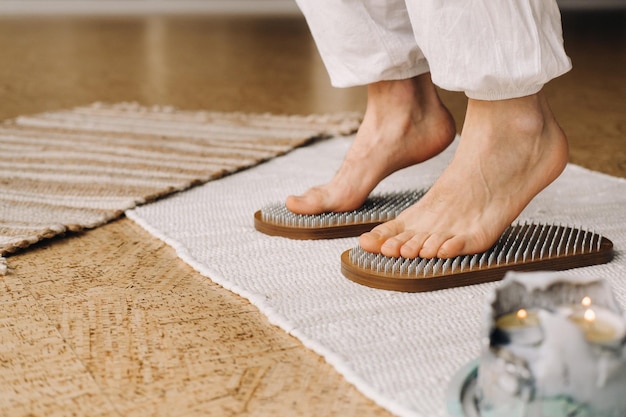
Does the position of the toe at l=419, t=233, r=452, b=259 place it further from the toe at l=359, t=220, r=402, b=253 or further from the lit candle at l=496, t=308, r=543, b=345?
the lit candle at l=496, t=308, r=543, b=345


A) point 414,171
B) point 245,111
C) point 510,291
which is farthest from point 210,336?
point 245,111

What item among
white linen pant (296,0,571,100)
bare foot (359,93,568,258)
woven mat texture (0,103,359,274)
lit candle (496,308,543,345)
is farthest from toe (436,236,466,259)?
woven mat texture (0,103,359,274)

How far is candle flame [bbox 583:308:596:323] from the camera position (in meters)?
0.49

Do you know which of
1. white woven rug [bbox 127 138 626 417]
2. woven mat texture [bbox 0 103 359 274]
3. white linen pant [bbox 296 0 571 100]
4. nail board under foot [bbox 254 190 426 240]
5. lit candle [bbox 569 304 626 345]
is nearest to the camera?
lit candle [bbox 569 304 626 345]

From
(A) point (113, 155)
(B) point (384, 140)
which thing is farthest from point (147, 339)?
(A) point (113, 155)

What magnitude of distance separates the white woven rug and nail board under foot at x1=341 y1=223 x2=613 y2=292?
0.01 metres

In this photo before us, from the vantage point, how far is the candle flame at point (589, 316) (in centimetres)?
49

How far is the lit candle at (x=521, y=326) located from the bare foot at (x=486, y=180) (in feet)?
0.88

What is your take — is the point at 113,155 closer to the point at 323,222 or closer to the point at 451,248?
the point at 323,222

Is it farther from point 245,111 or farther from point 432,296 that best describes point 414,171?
point 245,111

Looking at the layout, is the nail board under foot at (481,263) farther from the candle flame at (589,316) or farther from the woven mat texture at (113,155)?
the woven mat texture at (113,155)

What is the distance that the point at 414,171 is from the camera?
128 cm

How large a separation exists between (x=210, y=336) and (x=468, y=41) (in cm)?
35

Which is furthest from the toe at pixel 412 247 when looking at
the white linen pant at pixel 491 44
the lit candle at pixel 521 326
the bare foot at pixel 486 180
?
the lit candle at pixel 521 326
